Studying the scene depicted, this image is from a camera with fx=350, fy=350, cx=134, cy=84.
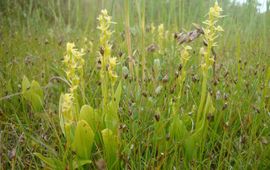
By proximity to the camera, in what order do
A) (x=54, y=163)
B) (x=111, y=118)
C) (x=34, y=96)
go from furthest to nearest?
(x=34, y=96)
(x=111, y=118)
(x=54, y=163)

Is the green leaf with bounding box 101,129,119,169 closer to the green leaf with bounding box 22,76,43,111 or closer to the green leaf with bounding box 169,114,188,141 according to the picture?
the green leaf with bounding box 169,114,188,141

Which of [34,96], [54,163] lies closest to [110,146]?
[54,163]

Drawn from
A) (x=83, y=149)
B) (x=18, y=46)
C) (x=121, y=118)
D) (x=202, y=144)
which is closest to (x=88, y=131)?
(x=83, y=149)

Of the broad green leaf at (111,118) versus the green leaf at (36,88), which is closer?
the broad green leaf at (111,118)

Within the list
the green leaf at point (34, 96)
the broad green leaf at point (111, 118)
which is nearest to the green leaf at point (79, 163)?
the broad green leaf at point (111, 118)

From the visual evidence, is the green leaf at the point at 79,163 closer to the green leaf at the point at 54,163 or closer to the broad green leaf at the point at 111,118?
the green leaf at the point at 54,163

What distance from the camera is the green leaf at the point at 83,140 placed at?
48.2 inches

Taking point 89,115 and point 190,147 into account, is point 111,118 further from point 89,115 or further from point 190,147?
point 190,147

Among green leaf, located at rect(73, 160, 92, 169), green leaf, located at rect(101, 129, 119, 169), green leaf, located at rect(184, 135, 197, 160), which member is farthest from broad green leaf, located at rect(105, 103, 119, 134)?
green leaf, located at rect(184, 135, 197, 160)

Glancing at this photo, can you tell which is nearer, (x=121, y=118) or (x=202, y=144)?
(x=202, y=144)

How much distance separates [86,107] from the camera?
1332 millimetres

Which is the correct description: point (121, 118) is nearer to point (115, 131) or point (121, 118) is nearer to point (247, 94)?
point (115, 131)

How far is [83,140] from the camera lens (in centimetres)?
124

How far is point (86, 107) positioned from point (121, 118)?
241 millimetres
